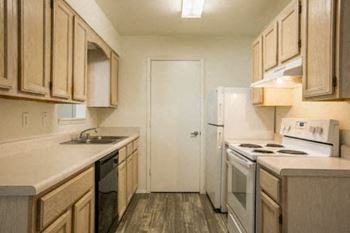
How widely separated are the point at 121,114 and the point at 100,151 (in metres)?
2.25

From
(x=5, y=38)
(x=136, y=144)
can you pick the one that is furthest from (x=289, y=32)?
(x=136, y=144)

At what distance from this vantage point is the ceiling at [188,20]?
329cm

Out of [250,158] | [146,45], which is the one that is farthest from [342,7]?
[146,45]

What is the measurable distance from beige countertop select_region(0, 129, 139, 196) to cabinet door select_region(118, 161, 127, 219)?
761 mm

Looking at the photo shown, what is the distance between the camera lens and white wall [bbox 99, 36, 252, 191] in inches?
182

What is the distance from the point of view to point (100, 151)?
2.41 metres

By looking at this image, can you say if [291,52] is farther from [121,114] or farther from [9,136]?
[121,114]

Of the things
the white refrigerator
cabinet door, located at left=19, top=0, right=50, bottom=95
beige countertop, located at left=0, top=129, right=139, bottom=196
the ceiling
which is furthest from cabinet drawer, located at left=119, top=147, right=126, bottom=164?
the ceiling

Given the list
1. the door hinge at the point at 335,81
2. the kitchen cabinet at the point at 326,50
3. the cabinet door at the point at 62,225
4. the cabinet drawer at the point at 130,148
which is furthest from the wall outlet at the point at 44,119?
the door hinge at the point at 335,81

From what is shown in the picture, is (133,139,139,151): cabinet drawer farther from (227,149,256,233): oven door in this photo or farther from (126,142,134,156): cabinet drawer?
(227,149,256,233): oven door

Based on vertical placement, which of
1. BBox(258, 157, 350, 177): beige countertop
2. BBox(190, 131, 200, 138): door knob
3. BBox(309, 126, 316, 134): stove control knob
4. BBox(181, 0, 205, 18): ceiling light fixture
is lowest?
BBox(258, 157, 350, 177): beige countertop

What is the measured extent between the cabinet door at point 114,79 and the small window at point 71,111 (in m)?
0.45

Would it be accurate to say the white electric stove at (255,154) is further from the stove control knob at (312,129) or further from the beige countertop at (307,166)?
the beige countertop at (307,166)

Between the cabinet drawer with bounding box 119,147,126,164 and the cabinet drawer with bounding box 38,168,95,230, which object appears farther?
the cabinet drawer with bounding box 119,147,126,164
